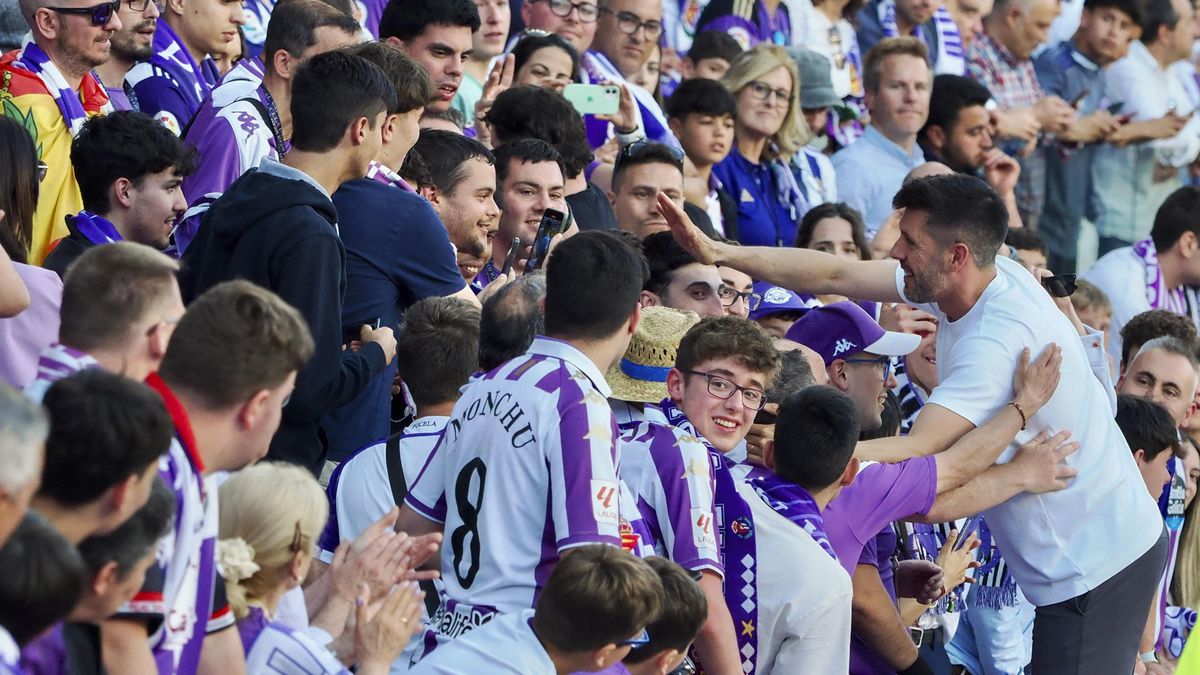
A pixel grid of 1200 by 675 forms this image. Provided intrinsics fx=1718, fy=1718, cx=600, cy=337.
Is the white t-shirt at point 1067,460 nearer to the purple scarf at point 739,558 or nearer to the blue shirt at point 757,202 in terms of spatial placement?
the purple scarf at point 739,558

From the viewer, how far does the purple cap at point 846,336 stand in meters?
5.97

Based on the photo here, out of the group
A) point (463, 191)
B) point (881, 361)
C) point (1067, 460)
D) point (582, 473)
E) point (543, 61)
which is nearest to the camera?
point (582, 473)

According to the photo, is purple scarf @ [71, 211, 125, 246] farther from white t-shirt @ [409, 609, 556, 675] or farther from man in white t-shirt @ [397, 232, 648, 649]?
white t-shirt @ [409, 609, 556, 675]

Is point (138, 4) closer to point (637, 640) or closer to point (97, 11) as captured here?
point (97, 11)

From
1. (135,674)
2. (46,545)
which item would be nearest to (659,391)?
(135,674)

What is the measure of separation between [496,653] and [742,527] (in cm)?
126

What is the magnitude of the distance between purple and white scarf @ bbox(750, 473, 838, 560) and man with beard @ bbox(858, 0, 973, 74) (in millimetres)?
7837

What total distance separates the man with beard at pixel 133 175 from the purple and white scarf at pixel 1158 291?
20.3ft

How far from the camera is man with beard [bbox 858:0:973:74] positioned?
12.2 metres

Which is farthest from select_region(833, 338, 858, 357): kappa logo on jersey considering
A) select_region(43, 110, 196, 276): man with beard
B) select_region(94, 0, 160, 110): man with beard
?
select_region(94, 0, 160, 110): man with beard

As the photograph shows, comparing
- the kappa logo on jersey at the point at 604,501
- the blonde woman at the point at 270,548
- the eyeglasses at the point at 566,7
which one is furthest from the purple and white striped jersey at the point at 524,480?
the eyeglasses at the point at 566,7

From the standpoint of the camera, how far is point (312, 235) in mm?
4621

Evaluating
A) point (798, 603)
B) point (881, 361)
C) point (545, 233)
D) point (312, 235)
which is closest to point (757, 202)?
point (881, 361)

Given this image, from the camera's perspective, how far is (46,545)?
102 inches
